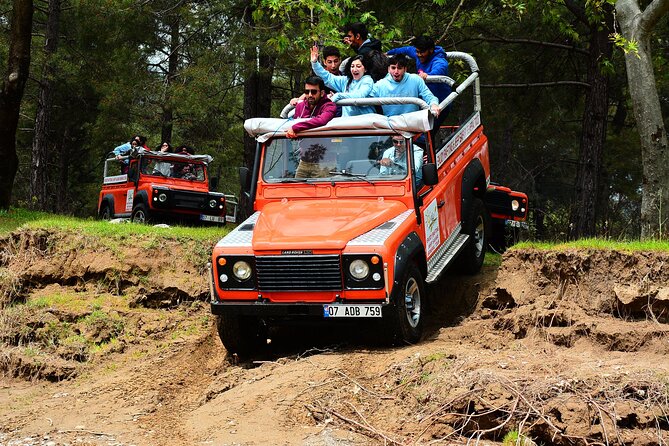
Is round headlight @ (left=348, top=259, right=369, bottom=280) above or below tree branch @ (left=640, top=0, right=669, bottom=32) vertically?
below

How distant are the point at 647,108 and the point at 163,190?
458 inches

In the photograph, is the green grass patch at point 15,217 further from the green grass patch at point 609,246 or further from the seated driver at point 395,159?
the green grass patch at point 609,246

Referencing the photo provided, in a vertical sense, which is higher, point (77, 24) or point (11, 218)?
point (77, 24)

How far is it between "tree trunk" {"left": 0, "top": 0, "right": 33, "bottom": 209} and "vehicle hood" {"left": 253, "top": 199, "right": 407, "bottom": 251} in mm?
10161

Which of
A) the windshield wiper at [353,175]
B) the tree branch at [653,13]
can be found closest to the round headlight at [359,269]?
the windshield wiper at [353,175]

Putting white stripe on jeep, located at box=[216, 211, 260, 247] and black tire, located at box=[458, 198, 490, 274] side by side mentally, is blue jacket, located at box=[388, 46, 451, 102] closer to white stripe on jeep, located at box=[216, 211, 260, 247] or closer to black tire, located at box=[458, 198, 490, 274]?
black tire, located at box=[458, 198, 490, 274]

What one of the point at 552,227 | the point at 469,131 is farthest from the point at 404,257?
the point at 552,227

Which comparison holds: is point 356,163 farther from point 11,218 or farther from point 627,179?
point 627,179

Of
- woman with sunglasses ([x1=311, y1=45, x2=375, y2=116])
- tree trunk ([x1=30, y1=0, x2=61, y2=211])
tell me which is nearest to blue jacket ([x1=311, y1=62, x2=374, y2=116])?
woman with sunglasses ([x1=311, y1=45, x2=375, y2=116])

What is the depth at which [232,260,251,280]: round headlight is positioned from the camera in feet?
30.6

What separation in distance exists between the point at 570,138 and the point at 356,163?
24200mm

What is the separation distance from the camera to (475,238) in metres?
12.0

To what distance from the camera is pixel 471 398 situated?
755 centimetres

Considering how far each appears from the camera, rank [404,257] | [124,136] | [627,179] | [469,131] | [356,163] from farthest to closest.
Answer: [627,179] → [124,136] → [469,131] → [356,163] → [404,257]
